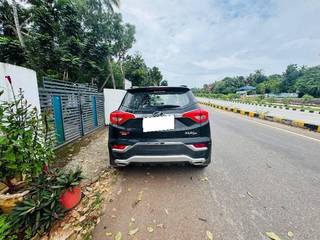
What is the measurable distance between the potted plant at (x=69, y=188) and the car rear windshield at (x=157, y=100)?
47.9 inches

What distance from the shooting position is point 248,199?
8.05 ft

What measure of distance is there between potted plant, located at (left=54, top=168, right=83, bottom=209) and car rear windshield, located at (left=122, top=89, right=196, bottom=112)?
1.22 metres

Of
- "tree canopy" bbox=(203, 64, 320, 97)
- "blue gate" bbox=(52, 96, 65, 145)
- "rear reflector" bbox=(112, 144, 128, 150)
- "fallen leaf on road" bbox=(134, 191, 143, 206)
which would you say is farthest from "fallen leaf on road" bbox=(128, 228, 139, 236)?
"tree canopy" bbox=(203, 64, 320, 97)

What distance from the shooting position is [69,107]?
5.38 meters

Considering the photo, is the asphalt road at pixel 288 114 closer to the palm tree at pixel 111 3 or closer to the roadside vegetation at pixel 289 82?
the palm tree at pixel 111 3

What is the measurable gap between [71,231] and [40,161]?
0.92 m

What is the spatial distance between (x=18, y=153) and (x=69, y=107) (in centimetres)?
363

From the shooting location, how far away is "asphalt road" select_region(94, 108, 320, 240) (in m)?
1.91

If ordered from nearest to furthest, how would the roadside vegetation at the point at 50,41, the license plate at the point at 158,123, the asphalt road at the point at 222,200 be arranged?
the asphalt road at the point at 222,200
the license plate at the point at 158,123
the roadside vegetation at the point at 50,41

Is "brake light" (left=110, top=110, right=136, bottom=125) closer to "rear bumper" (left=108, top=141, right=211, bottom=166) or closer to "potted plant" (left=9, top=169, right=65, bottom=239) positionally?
"rear bumper" (left=108, top=141, right=211, bottom=166)

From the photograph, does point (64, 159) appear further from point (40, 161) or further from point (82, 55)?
point (82, 55)

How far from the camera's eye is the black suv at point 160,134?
265 cm

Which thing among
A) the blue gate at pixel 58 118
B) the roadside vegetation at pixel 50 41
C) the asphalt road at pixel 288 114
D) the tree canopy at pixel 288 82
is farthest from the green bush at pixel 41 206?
the tree canopy at pixel 288 82

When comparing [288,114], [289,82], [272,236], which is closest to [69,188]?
[272,236]
